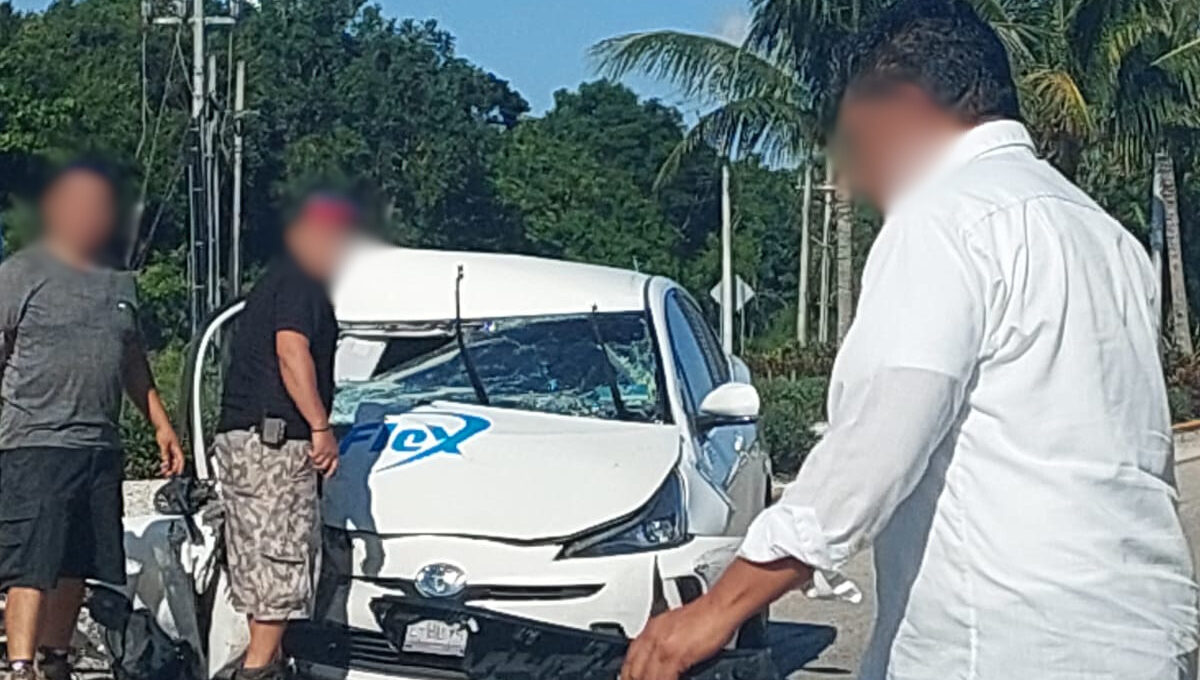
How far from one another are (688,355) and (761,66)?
18.2m

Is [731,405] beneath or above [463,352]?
beneath

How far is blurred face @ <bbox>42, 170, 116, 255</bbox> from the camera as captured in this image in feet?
23.0

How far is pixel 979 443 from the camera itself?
260 centimetres

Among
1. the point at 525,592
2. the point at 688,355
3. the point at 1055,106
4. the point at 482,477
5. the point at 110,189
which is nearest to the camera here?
the point at 525,592

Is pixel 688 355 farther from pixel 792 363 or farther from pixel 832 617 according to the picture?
pixel 792 363

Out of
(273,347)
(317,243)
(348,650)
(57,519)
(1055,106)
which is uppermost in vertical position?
(1055,106)

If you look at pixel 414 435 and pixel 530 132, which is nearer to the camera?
pixel 414 435

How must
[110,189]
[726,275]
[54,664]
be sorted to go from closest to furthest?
[54,664]
[110,189]
[726,275]

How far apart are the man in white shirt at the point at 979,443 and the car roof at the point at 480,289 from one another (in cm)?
503

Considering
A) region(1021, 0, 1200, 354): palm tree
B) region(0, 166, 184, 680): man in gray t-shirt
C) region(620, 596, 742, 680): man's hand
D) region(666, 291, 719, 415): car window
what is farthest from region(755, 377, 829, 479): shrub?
region(620, 596, 742, 680): man's hand

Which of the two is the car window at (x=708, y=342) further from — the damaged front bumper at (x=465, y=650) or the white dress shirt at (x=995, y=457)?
the white dress shirt at (x=995, y=457)

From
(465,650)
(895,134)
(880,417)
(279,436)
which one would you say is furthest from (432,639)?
(880,417)

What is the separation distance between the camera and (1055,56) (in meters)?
26.3

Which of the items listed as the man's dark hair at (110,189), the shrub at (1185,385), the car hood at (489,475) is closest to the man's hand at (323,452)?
the car hood at (489,475)
